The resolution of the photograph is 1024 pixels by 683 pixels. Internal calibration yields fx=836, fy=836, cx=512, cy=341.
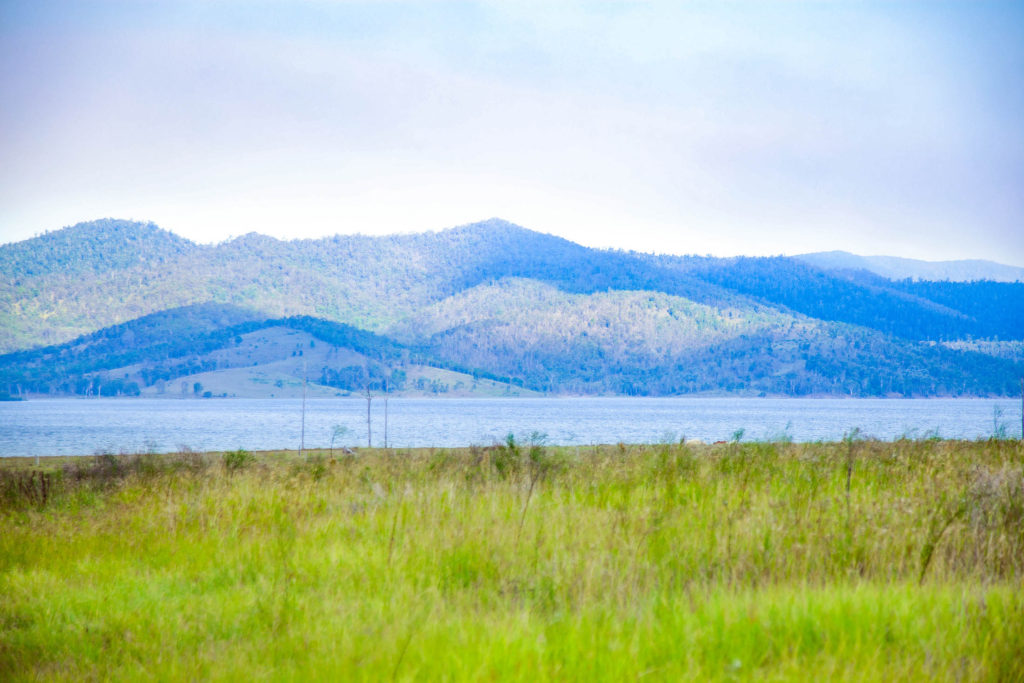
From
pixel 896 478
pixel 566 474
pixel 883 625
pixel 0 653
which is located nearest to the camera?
pixel 883 625

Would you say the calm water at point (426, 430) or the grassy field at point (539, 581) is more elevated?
the grassy field at point (539, 581)

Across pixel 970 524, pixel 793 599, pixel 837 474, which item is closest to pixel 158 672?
pixel 793 599

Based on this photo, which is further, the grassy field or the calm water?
the calm water

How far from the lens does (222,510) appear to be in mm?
8711

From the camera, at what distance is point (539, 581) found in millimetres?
5945

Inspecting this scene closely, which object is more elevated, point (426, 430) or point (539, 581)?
point (539, 581)

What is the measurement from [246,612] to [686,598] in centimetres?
290

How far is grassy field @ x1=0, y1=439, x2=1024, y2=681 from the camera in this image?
14.9 feet

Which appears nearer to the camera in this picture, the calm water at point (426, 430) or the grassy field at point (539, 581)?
the grassy field at point (539, 581)

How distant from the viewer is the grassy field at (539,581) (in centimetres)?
453

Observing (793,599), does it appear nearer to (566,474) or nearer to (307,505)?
(307,505)

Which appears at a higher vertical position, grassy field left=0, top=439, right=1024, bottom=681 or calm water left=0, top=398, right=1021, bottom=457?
grassy field left=0, top=439, right=1024, bottom=681

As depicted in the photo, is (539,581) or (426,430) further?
(426,430)

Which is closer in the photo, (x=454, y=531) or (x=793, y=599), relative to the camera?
(x=793, y=599)
